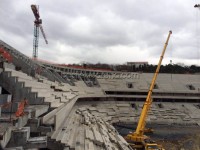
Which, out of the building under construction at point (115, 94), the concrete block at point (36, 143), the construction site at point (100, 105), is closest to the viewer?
the concrete block at point (36, 143)

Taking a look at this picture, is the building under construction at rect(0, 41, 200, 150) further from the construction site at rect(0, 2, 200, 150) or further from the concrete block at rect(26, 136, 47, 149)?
the concrete block at rect(26, 136, 47, 149)

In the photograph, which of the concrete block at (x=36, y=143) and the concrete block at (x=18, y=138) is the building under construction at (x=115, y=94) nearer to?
the concrete block at (x=36, y=143)

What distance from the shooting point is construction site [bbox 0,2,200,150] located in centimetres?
1182

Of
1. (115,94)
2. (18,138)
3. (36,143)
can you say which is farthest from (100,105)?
(18,138)

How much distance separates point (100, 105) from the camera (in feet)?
169

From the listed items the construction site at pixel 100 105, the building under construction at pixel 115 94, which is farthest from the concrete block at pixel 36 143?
the building under construction at pixel 115 94

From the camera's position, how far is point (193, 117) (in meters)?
51.9

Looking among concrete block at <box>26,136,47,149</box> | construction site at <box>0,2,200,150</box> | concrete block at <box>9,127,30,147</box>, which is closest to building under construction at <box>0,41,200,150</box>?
construction site at <box>0,2,200,150</box>

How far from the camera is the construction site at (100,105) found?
38.8ft

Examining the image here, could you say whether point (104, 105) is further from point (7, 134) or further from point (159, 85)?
point (7, 134)

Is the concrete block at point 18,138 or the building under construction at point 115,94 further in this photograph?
the building under construction at point 115,94

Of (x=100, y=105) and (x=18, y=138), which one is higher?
(x=18, y=138)

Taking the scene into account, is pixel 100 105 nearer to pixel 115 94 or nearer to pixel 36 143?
pixel 115 94

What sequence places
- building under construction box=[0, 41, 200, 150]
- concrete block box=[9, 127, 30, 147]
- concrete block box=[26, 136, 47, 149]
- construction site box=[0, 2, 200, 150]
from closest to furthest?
concrete block box=[9, 127, 30, 147] → concrete block box=[26, 136, 47, 149] → construction site box=[0, 2, 200, 150] → building under construction box=[0, 41, 200, 150]
